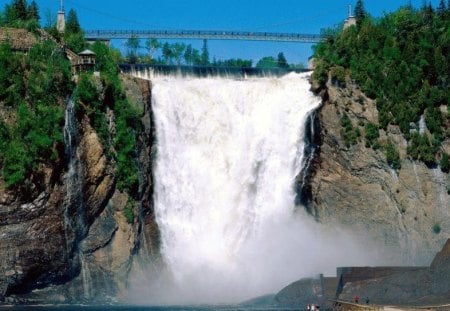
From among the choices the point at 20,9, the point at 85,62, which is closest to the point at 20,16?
the point at 20,9

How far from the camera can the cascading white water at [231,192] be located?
268 feet

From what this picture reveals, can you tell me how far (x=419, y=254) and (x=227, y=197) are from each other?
14542 mm

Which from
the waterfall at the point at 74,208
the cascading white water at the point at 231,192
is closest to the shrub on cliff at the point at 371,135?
the cascading white water at the point at 231,192

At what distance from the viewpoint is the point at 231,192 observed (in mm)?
84875

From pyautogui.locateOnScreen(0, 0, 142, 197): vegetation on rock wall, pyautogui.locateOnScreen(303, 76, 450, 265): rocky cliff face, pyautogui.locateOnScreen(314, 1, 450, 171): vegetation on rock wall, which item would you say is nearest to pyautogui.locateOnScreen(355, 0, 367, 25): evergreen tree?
pyautogui.locateOnScreen(314, 1, 450, 171): vegetation on rock wall

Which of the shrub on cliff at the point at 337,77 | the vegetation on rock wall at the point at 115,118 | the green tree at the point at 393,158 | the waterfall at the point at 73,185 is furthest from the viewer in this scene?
the shrub on cliff at the point at 337,77

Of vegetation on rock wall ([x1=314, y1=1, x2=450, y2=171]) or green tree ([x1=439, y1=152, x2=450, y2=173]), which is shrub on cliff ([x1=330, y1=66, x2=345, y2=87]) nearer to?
vegetation on rock wall ([x1=314, y1=1, x2=450, y2=171])

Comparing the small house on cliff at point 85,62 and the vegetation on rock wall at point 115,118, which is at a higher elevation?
the small house on cliff at point 85,62

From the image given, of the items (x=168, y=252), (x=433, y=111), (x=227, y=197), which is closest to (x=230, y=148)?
(x=227, y=197)

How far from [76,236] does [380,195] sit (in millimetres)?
22949

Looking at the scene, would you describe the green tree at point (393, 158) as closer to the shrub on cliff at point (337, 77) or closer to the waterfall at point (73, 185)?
the shrub on cliff at point (337, 77)

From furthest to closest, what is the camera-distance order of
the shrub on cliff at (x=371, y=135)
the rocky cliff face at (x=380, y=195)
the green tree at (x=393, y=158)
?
the shrub on cliff at (x=371, y=135) < the green tree at (x=393, y=158) < the rocky cliff face at (x=380, y=195)

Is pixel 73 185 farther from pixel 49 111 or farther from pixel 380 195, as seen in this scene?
pixel 380 195

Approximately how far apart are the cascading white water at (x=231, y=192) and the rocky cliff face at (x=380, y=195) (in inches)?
65.3
